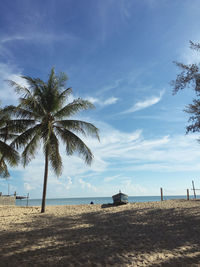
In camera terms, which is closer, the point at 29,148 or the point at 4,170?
the point at 29,148

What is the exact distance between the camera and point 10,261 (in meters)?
5.37

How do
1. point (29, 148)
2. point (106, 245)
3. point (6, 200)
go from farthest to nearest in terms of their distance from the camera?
point (6, 200) < point (29, 148) < point (106, 245)

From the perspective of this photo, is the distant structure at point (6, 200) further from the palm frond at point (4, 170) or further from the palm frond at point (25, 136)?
the palm frond at point (25, 136)

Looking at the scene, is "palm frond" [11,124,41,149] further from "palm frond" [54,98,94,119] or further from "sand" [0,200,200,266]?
"sand" [0,200,200,266]

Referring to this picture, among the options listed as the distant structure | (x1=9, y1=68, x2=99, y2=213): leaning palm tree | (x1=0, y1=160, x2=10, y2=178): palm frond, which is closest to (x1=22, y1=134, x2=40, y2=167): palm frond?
(x1=9, y1=68, x2=99, y2=213): leaning palm tree

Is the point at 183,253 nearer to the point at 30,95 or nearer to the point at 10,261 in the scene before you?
the point at 10,261

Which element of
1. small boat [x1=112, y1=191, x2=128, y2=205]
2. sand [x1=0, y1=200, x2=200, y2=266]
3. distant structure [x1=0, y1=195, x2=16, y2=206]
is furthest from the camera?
distant structure [x1=0, y1=195, x2=16, y2=206]

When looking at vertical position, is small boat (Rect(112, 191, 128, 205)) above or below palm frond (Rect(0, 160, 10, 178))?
below

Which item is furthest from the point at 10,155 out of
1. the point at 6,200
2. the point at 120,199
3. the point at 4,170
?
the point at 120,199

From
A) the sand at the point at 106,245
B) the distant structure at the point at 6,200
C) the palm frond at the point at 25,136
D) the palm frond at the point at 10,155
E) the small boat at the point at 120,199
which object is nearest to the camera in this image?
the sand at the point at 106,245

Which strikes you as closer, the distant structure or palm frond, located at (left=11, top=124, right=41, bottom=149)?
palm frond, located at (left=11, top=124, right=41, bottom=149)

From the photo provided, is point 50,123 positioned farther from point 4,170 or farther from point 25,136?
point 4,170

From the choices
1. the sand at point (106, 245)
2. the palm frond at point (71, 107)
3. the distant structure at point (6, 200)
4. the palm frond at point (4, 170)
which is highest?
the palm frond at point (71, 107)

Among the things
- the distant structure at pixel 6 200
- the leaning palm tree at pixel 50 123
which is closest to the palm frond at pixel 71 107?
the leaning palm tree at pixel 50 123
